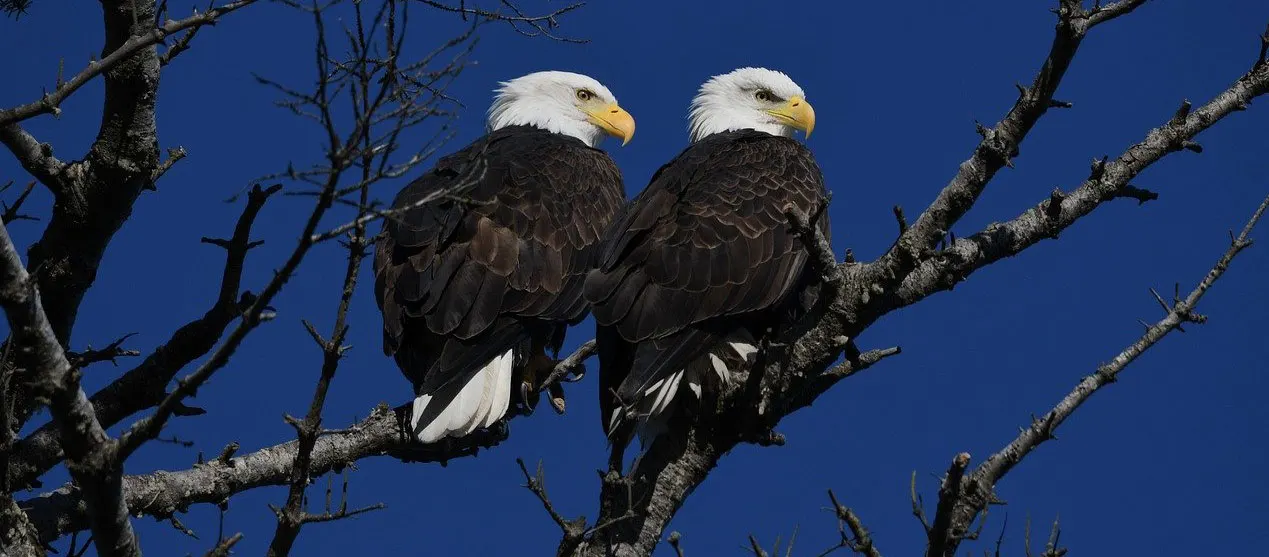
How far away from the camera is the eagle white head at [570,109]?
7723 mm

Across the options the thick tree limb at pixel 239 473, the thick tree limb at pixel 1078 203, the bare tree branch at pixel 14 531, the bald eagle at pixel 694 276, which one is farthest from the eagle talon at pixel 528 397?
the bare tree branch at pixel 14 531

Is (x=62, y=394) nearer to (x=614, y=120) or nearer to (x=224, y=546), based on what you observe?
(x=224, y=546)

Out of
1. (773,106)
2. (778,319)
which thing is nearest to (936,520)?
(778,319)

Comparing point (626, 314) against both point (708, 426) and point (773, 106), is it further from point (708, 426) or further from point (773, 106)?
point (773, 106)

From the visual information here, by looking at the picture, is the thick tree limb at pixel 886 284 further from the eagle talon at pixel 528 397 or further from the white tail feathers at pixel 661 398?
the eagle talon at pixel 528 397

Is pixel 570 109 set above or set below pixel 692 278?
above

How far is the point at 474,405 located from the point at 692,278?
1017 mm

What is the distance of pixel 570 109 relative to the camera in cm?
782

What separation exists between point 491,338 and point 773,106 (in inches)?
102

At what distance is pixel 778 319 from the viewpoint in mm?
5707

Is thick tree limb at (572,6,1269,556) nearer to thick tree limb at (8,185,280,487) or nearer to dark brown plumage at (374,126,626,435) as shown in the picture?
dark brown plumage at (374,126,626,435)

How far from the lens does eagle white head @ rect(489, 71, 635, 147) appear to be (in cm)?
772

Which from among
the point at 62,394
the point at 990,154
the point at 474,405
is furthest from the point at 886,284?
the point at 62,394

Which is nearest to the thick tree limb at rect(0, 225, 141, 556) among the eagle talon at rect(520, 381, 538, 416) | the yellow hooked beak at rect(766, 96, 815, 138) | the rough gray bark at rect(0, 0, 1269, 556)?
the rough gray bark at rect(0, 0, 1269, 556)
